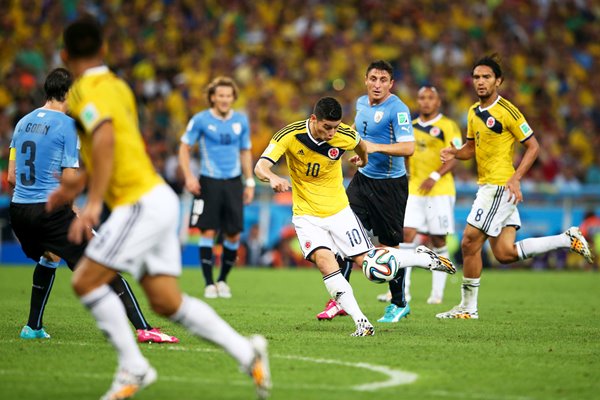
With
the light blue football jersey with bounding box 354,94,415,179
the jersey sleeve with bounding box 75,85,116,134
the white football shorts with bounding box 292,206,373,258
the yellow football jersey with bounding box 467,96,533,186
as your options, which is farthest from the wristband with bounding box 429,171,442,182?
the jersey sleeve with bounding box 75,85,116,134

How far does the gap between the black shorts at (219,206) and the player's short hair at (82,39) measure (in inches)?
335

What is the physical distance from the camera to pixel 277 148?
9.98 meters

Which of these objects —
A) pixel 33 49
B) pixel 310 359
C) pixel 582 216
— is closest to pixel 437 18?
pixel 582 216

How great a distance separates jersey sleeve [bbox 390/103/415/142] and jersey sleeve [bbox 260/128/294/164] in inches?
66.3

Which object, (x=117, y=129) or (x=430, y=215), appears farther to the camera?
(x=430, y=215)

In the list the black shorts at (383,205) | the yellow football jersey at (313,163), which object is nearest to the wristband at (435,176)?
the black shorts at (383,205)

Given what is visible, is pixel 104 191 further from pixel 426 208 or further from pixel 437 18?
pixel 437 18

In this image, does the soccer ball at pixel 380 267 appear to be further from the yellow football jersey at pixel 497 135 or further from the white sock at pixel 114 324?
the white sock at pixel 114 324

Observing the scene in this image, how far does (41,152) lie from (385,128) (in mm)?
4156

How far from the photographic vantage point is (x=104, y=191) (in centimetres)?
636

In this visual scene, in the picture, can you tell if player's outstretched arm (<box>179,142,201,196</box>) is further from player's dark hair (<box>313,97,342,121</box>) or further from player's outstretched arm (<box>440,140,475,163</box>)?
player's dark hair (<box>313,97,342,121</box>)

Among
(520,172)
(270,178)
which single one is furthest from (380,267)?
(520,172)

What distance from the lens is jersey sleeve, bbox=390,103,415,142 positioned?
11.2 m

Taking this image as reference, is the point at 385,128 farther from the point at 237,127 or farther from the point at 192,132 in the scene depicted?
the point at 192,132
